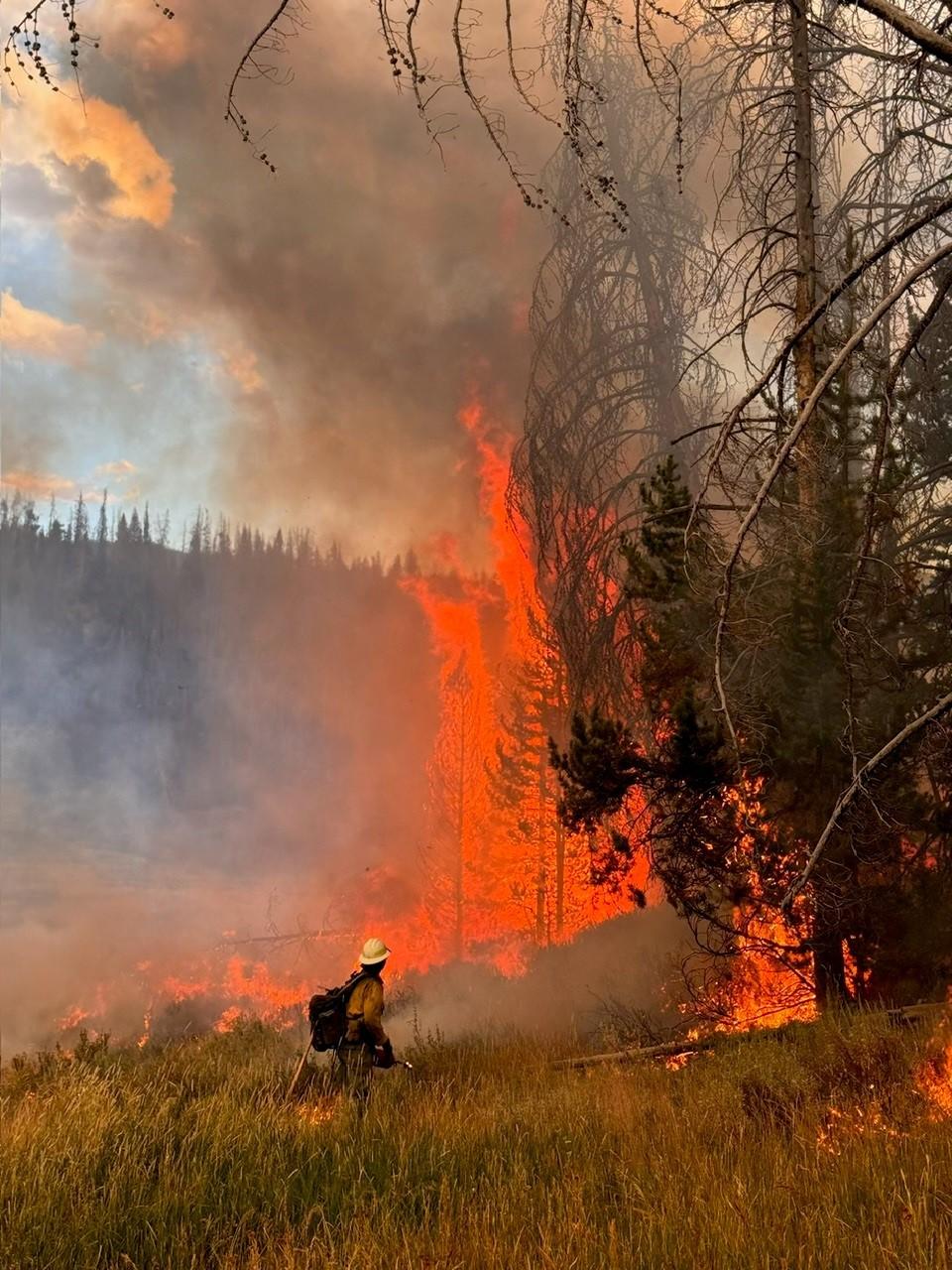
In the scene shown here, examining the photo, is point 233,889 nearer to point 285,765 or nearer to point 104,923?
point 104,923

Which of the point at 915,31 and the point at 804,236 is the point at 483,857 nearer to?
the point at 804,236

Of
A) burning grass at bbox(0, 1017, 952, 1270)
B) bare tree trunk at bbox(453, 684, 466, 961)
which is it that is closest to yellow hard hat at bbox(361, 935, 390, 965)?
burning grass at bbox(0, 1017, 952, 1270)

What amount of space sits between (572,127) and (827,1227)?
3774mm

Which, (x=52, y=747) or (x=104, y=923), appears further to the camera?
(x=52, y=747)

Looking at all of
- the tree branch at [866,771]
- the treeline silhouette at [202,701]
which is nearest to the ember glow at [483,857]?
the treeline silhouette at [202,701]

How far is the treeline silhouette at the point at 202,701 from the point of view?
56.9m

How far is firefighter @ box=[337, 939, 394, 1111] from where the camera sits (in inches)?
239

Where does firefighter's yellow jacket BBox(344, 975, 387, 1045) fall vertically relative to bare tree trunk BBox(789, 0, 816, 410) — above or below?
below

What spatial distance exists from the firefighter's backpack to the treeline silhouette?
37656 mm

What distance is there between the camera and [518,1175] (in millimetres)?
3746

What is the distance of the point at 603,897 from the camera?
2502cm

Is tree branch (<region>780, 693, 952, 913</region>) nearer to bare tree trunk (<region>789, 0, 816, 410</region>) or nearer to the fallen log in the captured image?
the fallen log

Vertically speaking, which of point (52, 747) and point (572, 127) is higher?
point (52, 747)

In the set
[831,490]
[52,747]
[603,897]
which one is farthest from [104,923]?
[831,490]
